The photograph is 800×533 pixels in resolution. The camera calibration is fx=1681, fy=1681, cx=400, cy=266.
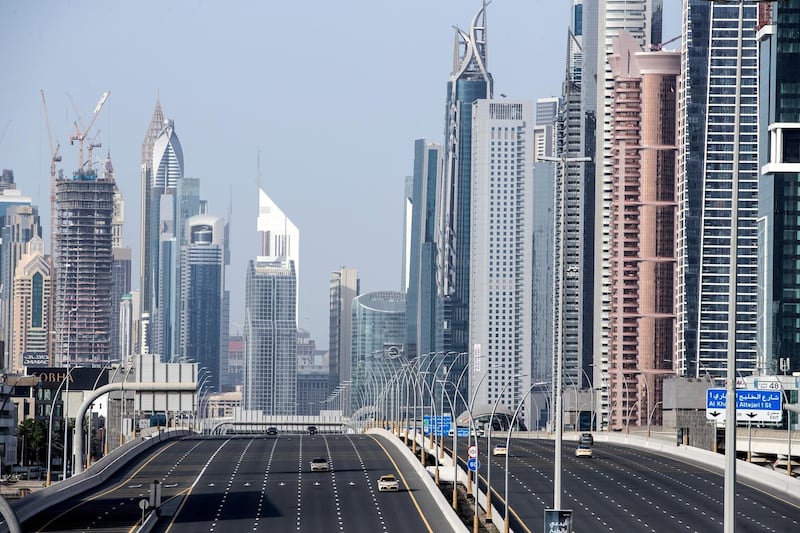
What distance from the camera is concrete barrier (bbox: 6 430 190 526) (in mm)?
91250

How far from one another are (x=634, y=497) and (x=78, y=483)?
35890 mm

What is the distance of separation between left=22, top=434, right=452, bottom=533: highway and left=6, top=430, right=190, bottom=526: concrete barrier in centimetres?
86

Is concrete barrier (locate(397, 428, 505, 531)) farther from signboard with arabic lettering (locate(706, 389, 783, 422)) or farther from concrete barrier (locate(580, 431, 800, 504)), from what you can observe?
concrete barrier (locate(580, 431, 800, 504))

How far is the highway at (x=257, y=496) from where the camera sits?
297 ft

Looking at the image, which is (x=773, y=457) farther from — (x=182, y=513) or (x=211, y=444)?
(x=182, y=513)

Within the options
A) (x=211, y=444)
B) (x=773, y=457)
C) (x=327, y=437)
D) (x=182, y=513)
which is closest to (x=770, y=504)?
(x=182, y=513)

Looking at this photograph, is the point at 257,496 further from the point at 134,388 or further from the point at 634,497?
the point at 134,388

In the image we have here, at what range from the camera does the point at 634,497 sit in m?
107

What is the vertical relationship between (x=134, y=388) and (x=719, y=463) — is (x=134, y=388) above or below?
above

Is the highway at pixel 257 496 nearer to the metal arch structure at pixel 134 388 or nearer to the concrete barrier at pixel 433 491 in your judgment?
the concrete barrier at pixel 433 491

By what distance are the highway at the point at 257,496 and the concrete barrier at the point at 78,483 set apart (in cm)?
86

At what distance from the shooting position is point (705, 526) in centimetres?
9094

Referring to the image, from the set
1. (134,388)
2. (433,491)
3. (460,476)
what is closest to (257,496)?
(433,491)

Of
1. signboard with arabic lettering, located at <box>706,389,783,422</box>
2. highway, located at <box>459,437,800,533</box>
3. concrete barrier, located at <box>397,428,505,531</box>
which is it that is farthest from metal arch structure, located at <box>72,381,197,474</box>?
signboard with arabic lettering, located at <box>706,389,783,422</box>
